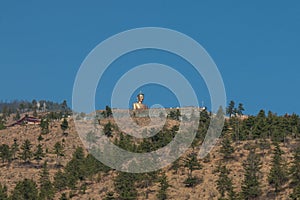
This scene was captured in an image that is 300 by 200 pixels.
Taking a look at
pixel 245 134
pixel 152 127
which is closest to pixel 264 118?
pixel 245 134

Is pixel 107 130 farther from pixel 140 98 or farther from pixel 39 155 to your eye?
pixel 39 155

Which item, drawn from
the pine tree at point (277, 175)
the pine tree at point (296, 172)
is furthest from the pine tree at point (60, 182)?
the pine tree at point (296, 172)

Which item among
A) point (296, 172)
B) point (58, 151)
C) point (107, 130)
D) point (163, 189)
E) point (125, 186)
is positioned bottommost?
point (163, 189)

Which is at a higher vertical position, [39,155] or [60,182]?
[39,155]

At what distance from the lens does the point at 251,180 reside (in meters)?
112

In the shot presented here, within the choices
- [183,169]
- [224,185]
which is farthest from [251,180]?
[183,169]

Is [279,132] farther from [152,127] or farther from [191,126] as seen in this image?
[152,127]

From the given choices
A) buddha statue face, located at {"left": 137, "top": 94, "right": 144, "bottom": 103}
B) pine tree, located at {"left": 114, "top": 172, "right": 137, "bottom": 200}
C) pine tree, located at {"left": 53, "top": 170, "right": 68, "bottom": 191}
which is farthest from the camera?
buddha statue face, located at {"left": 137, "top": 94, "right": 144, "bottom": 103}

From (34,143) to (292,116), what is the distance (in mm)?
55355

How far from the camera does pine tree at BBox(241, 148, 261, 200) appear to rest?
110 m

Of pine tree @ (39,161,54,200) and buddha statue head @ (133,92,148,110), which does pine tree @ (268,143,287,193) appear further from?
buddha statue head @ (133,92,148,110)

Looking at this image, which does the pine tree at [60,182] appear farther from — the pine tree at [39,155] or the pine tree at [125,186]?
the pine tree at [39,155]

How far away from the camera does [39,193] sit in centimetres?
11956

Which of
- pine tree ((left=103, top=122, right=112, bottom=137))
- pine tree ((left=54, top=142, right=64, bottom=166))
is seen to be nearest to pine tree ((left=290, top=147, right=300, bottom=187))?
pine tree ((left=54, top=142, right=64, bottom=166))
